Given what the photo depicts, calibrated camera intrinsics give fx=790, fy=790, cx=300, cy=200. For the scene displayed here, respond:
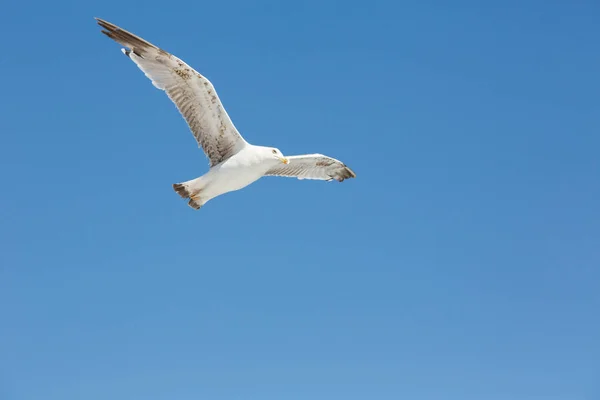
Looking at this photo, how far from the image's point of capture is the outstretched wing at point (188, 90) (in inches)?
647

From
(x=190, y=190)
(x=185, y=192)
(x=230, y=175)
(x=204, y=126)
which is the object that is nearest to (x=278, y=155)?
(x=230, y=175)

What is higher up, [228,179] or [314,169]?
[314,169]

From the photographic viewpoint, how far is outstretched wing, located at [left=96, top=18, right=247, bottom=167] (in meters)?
16.4

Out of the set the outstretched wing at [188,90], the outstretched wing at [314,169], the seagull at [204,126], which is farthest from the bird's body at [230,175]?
the outstretched wing at [314,169]

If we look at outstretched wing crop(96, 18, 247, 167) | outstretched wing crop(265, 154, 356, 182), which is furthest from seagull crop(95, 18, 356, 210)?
outstretched wing crop(265, 154, 356, 182)

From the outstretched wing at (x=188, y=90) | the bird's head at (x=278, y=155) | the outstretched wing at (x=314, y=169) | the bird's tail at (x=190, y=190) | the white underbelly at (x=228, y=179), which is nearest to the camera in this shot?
the outstretched wing at (x=188, y=90)

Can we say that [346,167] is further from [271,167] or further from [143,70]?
[143,70]

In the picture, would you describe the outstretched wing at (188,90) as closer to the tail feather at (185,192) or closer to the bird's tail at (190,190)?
the bird's tail at (190,190)

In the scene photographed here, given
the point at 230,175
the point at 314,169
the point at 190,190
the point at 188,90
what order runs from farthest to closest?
the point at 314,169 < the point at 190,190 < the point at 230,175 < the point at 188,90

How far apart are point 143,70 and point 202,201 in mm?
3166

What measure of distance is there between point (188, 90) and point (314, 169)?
4352 millimetres

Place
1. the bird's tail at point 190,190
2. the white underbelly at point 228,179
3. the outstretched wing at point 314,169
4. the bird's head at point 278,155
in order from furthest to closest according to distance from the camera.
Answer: the outstretched wing at point 314,169
the bird's head at point 278,155
the bird's tail at point 190,190
the white underbelly at point 228,179

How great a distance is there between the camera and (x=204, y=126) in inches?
681

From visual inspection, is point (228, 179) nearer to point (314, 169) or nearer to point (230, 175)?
point (230, 175)
